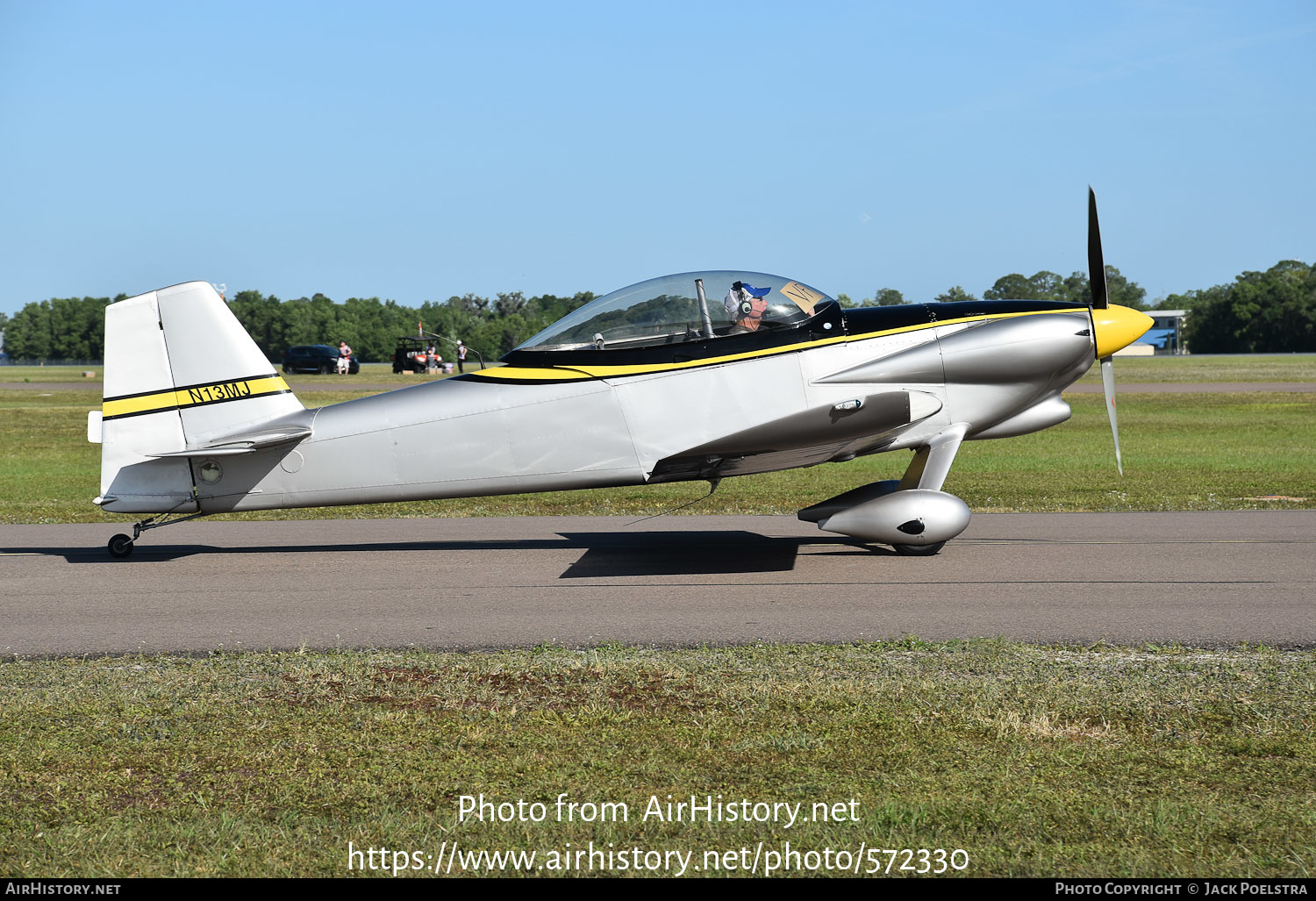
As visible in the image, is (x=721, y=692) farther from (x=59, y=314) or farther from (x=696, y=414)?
(x=59, y=314)

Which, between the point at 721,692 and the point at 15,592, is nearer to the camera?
the point at 721,692

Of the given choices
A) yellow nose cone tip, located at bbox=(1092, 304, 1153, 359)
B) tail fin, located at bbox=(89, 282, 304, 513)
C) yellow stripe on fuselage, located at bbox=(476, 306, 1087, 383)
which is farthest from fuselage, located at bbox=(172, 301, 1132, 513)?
tail fin, located at bbox=(89, 282, 304, 513)

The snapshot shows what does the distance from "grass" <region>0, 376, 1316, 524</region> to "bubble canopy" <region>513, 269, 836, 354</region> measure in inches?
172

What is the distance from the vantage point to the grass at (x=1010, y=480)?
14.2 metres

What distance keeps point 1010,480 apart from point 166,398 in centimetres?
1157

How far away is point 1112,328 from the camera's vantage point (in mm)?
10398

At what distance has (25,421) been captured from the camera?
31.6m

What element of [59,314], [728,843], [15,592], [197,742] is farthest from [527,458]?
[59,314]

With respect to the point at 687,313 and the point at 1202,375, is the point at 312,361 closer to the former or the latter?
the point at 1202,375

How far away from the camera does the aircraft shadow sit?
10008 millimetres

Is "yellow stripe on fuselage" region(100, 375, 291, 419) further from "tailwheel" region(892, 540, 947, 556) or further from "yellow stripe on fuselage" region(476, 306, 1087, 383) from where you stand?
"tailwheel" region(892, 540, 947, 556)

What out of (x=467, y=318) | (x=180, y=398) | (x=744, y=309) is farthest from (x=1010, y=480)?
(x=467, y=318)

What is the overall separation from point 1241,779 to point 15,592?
355 inches

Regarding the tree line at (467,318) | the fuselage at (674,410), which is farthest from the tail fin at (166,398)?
the tree line at (467,318)
